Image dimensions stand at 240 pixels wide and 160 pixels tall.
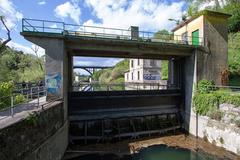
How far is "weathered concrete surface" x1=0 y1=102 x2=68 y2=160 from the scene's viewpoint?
247 inches

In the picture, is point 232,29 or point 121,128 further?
point 232,29

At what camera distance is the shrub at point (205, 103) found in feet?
49.2

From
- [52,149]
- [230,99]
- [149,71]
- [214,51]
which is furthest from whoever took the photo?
[149,71]

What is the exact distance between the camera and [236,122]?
12.8 metres

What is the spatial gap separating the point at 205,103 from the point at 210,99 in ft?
2.27

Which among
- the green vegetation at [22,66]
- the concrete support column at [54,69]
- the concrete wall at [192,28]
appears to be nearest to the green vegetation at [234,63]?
the concrete wall at [192,28]

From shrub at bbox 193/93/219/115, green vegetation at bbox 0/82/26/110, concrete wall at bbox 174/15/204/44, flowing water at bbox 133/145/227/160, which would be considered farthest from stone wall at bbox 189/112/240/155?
green vegetation at bbox 0/82/26/110

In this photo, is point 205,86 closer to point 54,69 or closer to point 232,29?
point 54,69

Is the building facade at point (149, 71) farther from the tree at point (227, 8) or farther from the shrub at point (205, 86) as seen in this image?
the shrub at point (205, 86)

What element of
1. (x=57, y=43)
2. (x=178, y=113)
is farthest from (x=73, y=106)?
(x=178, y=113)

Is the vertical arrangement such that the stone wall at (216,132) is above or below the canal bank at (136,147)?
above

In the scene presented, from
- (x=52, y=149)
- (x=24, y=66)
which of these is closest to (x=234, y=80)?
(x=52, y=149)

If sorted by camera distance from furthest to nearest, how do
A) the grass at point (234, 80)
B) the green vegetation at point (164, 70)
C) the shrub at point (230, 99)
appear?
the green vegetation at point (164, 70) < the grass at point (234, 80) < the shrub at point (230, 99)

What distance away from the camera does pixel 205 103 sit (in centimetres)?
1585
